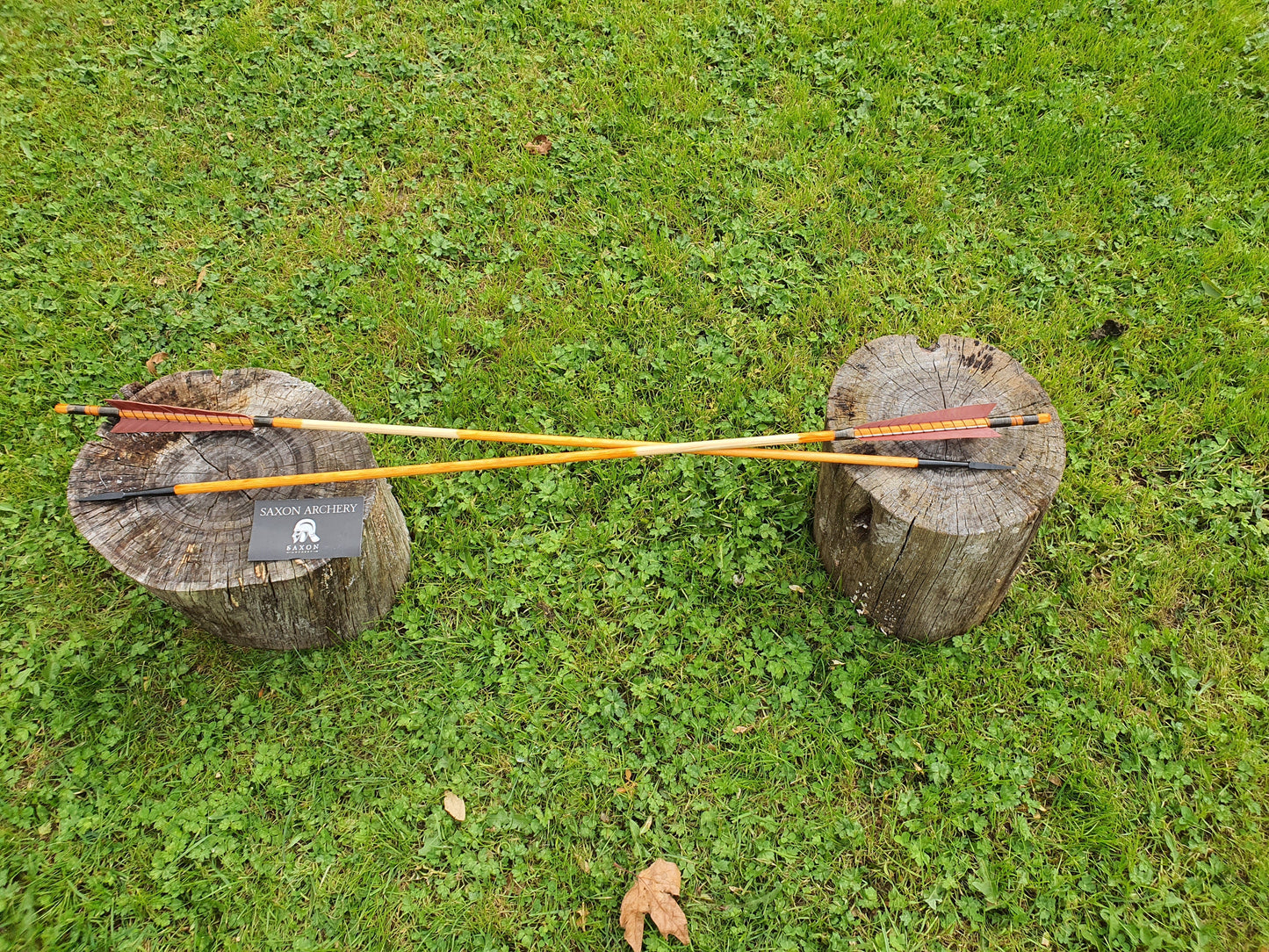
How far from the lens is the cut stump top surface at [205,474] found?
9.23ft

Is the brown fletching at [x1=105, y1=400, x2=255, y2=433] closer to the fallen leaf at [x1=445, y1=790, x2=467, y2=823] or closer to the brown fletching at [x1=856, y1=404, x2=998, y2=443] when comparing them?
the fallen leaf at [x1=445, y1=790, x2=467, y2=823]

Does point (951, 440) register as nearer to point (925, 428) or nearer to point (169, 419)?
point (925, 428)

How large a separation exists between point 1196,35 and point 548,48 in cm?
425

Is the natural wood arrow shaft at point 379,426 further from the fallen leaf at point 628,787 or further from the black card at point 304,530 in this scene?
the fallen leaf at point 628,787

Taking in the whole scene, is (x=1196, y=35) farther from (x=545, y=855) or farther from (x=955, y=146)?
(x=545, y=855)

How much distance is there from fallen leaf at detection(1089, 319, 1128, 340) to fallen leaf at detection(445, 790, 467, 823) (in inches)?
151

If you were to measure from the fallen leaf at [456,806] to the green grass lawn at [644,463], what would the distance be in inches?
1.6

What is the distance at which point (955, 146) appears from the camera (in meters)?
4.91

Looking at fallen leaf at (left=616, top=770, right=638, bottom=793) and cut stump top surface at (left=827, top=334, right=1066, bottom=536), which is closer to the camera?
cut stump top surface at (left=827, top=334, right=1066, bottom=536)

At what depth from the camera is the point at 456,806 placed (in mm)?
3027

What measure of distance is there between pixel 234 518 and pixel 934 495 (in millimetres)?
2522

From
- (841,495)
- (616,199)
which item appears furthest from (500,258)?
(841,495)

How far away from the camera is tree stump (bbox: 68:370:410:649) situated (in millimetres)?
2824

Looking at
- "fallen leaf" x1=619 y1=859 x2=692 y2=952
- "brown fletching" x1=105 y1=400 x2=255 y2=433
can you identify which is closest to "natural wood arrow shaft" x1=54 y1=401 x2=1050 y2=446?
"brown fletching" x1=105 y1=400 x2=255 y2=433
